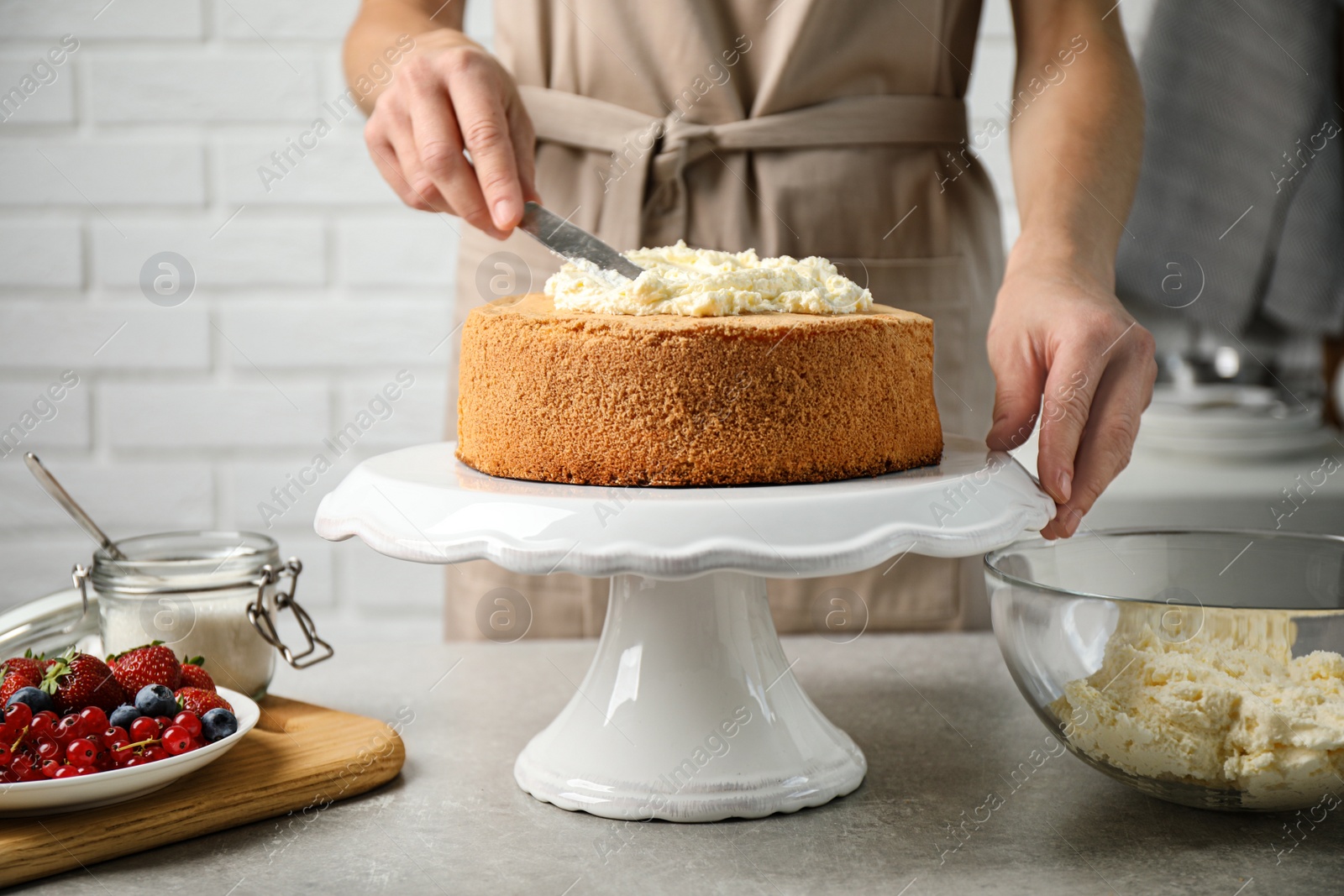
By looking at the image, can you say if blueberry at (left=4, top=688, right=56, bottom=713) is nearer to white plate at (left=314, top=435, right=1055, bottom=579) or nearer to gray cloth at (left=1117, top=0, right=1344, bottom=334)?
white plate at (left=314, top=435, right=1055, bottom=579)

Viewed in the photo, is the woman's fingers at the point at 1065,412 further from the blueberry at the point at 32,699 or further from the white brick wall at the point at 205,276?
the white brick wall at the point at 205,276

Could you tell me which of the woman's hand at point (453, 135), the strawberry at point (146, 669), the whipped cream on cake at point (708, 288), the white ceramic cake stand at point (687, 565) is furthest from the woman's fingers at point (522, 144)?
the strawberry at point (146, 669)

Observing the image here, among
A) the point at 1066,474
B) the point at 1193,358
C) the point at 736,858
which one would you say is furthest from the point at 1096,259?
the point at 1193,358

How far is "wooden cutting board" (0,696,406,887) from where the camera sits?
0.70 metres

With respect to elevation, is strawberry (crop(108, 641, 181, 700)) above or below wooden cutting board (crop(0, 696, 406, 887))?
above

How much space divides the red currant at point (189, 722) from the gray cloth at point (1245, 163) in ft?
5.69

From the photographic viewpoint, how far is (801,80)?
47.7 inches

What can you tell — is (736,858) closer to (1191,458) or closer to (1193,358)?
(1191,458)

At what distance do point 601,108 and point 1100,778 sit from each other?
0.79 meters

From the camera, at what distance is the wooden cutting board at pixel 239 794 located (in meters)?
0.70

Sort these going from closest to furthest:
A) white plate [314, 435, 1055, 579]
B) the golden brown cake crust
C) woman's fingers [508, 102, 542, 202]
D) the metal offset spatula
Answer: white plate [314, 435, 1055, 579] < the golden brown cake crust < the metal offset spatula < woman's fingers [508, 102, 542, 202]

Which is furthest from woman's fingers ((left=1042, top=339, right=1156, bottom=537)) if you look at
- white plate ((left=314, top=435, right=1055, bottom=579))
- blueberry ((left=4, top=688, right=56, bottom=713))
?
blueberry ((left=4, top=688, right=56, bottom=713))

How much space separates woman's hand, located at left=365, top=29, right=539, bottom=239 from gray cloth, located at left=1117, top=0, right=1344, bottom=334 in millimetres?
1367

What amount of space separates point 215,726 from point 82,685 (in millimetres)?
95
